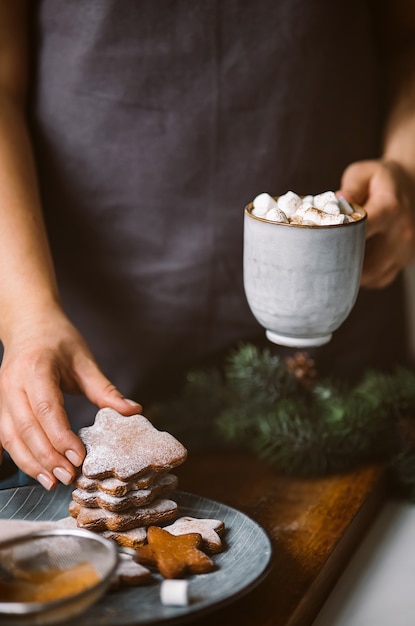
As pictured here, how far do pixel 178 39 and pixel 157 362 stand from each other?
1.66 feet

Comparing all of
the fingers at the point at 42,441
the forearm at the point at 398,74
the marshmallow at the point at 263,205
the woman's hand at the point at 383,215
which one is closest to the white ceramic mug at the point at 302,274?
the marshmallow at the point at 263,205

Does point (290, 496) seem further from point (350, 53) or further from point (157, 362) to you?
point (350, 53)

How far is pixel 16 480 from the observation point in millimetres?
1120

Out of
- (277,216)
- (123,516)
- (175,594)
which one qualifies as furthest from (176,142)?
(175,594)

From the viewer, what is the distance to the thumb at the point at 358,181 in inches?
47.0

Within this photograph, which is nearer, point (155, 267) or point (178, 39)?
point (178, 39)

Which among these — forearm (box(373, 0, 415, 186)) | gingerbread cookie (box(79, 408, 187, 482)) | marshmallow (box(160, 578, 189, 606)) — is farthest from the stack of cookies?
forearm (box(373, 0, 415, 186))

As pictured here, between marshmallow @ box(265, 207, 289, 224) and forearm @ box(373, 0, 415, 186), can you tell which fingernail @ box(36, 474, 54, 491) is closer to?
marshmallow @ box(265, 207, 289, 224)

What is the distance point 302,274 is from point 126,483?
0.98 feet

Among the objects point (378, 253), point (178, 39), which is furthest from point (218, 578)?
point (178, 39)

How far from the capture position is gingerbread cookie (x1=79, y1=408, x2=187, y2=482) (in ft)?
2.93

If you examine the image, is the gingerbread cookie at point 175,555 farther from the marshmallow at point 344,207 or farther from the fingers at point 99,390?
the marshmallow at point 344,207

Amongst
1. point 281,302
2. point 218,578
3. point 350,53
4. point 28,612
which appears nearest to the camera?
point 28,612

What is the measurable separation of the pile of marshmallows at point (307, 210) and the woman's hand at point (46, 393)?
0.28 meters
